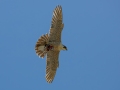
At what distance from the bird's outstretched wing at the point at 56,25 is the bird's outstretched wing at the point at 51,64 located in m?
0.95

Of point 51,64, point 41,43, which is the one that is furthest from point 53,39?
point 51,64

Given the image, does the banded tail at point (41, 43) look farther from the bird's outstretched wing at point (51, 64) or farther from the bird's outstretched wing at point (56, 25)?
the bird's outstretched wing at point (51, 64)

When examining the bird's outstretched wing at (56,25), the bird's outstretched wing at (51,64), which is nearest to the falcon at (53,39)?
the bird's outstretched wing at (56,25)

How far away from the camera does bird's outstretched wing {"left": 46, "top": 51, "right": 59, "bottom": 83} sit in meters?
25.8

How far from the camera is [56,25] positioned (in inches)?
983

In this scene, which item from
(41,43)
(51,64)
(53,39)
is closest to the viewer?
(41,43)

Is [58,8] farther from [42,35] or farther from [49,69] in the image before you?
[49,69]

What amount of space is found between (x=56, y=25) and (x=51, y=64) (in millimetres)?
2196

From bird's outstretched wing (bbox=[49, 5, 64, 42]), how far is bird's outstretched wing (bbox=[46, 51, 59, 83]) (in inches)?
37.6

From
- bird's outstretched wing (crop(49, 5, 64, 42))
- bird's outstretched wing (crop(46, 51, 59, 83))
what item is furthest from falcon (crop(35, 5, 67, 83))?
bird's outstretched wing (crop(46, 51, 59, 83))

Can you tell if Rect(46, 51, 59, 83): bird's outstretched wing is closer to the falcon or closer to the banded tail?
the falcon

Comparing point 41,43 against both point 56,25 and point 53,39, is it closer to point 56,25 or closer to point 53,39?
point 53,39

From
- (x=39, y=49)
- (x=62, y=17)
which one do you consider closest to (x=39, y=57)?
(x=39, y=49)

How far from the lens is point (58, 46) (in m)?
25.2
